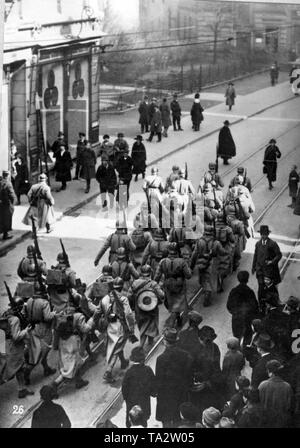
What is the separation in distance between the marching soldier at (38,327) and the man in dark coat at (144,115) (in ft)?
11.0

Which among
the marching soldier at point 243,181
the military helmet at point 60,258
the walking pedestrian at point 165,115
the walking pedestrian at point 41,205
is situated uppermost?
the walking pedestrian at point 165,115

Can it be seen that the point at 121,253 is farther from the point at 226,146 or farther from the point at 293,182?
the point at 293,182

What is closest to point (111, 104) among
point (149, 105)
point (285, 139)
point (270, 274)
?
point (149, 105)

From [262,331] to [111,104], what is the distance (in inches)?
163

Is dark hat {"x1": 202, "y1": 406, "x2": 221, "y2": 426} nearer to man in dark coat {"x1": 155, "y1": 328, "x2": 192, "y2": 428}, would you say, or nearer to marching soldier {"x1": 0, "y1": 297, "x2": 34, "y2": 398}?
man in dark coat {"x1": 155, "y1": 328, "x2": 192, "y2": 428}

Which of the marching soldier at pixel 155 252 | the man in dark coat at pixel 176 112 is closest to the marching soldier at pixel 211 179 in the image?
the man in dark coat at pixel 176 112

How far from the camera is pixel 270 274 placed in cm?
1150

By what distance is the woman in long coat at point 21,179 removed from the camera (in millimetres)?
12382

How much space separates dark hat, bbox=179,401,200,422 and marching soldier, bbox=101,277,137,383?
3.92ft

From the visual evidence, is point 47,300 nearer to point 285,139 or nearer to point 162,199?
point 162,199

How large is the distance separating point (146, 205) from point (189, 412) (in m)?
3.49

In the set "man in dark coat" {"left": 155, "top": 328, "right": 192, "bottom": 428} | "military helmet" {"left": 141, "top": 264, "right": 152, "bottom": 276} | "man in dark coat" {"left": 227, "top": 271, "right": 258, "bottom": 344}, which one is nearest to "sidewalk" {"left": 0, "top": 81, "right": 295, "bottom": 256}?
"military helmet" {"left": 141, "top": 264, "right": 152, "bottom": 276}

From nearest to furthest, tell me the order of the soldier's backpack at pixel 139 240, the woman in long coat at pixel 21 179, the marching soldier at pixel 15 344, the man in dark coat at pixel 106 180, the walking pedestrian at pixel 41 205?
the marching soldier at pixel 15 344
the soldier's backpack at pixel 139 240
the walking pedestrian at pixel 41 205
the woman in long coat at pixel 21 179
the man in dark coat at pixel 106 180

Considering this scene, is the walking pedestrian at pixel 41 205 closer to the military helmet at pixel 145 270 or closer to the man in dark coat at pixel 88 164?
the man in dark coat at pixel 88 164
